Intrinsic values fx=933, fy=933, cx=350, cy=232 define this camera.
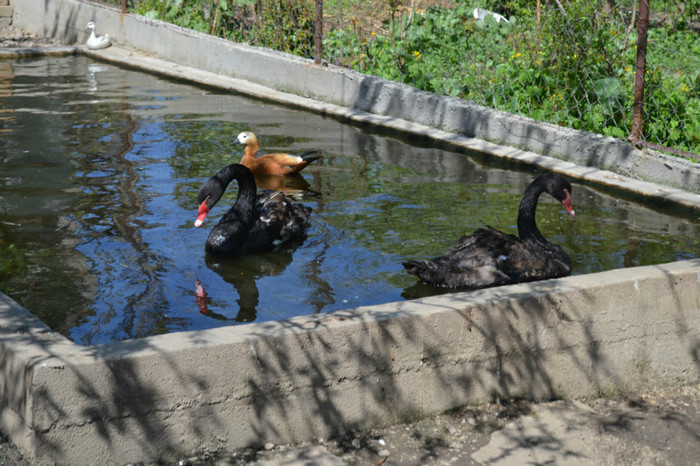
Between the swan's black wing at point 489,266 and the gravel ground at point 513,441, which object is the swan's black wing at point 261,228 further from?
the gravel ground at point 513,441

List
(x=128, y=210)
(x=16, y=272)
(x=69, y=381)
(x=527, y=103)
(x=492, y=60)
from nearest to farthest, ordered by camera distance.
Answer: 1. (x=69, y=381)
2. (x=16, y=272)
3. (x=128, y=210)
4. (x=527, y=103)
5. (x=492, y=60)

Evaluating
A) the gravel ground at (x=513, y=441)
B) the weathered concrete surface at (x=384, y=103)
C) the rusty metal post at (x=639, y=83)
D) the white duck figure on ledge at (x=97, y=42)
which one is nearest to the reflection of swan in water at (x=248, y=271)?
the gravel ground at (x=513, y=441)

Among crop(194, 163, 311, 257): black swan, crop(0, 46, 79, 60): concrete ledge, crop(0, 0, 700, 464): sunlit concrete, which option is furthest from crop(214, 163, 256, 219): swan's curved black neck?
crop(0, 46, 79, 60): concrete ledge

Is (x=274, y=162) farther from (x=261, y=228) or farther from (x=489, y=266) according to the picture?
(x=489, y=266)

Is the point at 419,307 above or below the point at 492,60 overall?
below

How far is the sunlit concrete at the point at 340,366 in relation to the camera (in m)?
4.46

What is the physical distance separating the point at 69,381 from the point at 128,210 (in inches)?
163

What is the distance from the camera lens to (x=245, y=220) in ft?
24.8

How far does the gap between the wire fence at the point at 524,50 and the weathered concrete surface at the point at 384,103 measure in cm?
30

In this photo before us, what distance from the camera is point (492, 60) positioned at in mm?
12852

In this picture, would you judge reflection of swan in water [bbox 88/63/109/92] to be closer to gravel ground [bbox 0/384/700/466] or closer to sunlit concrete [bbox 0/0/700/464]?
sunlit concrete [bbox 0/0/700/464]

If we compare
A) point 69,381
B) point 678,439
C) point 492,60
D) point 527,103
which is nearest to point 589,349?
point 678,439

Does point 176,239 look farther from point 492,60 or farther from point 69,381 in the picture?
point 492,60

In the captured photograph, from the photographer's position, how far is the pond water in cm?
645
